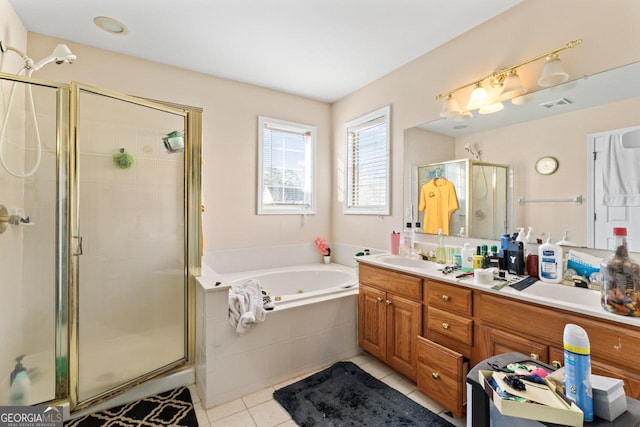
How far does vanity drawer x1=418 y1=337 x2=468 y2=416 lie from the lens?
1543 mm

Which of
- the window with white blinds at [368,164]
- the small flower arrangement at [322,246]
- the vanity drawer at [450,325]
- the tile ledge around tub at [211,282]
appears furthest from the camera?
the small flower arrangement at [322,246]

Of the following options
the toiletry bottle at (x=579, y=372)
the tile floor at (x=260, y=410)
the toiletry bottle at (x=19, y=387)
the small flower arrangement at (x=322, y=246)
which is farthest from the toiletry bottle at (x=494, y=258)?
the toiletry bottle at (x=19, y=387)

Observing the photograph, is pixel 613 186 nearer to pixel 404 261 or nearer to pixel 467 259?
pixel 467 259

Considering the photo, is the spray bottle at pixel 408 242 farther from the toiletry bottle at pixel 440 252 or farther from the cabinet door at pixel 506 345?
the cabinet door at pixel 506 345

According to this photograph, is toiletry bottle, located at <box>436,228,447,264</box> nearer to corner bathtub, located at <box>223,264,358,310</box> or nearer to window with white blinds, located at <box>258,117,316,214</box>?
corner bathtub, located at <box>223,264,358,310</box>

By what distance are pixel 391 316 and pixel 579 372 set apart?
135cm

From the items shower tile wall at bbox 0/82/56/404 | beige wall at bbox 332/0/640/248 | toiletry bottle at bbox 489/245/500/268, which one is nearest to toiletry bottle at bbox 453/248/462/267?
toiletry bottle at bbox 489/245/500/268

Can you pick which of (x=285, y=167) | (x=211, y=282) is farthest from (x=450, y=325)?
(x=285, y=167)

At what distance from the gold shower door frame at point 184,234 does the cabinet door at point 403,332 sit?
143 cm

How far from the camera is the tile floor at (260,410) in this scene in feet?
5.41

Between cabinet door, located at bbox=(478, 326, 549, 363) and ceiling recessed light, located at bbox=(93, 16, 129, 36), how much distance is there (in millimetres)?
2989

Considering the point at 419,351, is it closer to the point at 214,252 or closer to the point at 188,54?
the point at 214,252

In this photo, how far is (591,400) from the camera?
720 millimetres

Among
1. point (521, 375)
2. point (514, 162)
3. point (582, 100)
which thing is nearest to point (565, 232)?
point (514, 162)
